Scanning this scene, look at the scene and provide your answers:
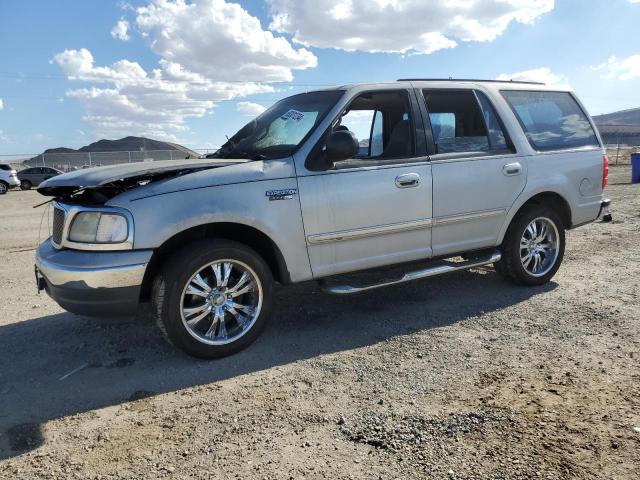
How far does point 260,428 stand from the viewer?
2809 mm

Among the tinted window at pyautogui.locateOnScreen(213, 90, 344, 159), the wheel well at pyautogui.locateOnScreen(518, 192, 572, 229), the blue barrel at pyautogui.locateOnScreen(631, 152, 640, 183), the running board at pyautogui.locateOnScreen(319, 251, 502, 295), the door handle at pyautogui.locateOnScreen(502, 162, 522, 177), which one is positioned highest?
the tinted window at pyautogui.locateOnScreen(213, 90, 344, 159)

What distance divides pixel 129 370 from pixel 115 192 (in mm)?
1254

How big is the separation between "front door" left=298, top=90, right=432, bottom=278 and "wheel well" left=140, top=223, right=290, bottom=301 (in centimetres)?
27

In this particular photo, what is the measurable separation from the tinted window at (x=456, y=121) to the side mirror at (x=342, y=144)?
1.09 meters

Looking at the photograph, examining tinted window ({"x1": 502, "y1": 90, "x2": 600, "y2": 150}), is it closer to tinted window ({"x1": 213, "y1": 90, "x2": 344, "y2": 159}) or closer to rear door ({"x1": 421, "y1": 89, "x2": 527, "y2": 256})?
rear door ({"x1": 421, "y1": 89, "x2": 527, "y2": 256})

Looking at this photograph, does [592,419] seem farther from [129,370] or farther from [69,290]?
[69,290]

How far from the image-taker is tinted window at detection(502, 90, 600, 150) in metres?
5.23

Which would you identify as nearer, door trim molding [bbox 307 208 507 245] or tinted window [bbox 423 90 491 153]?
door trim molding [bbox 307 208 507 245]

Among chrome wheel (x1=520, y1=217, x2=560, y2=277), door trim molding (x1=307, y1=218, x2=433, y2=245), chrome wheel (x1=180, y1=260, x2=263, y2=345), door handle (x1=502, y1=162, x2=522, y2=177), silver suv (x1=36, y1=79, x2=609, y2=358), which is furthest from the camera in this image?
chrome wheel (x1=520, y1=217, x2=560, y2=277)

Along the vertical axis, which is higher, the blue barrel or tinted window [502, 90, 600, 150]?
tinted window [502, 90, 600, 150]

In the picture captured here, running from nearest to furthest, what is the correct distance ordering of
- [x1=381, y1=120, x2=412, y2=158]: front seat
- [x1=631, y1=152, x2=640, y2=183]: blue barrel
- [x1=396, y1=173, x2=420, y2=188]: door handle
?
[x1=396, y1=173, x2=420, y2=188]: door handle < [x1=381, y1=120, x2=412, y2=158]: front seat < [x1=631, y1=152, x2=640, y2=183]: blue barrel

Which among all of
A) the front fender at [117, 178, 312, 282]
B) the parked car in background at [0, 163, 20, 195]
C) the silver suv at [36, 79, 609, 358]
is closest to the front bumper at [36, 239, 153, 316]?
the silver suv at [36, 79, 609, 358]

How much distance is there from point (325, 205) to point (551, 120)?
2990 millimetres

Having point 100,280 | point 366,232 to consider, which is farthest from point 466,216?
point 100,280
